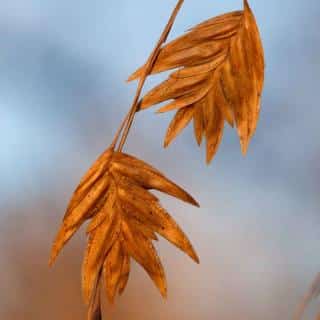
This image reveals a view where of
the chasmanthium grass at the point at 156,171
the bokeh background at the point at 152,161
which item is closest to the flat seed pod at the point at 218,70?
the chasmanthium grass at the point at 156,171

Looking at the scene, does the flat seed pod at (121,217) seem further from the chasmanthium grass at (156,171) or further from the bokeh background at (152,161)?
the bokeh background at (152,161)

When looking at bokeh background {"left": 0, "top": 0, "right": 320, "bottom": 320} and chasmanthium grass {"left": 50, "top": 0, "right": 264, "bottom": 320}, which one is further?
bokeh background {"left": 0, "top": 0, "right": 320, "bottom": 320}

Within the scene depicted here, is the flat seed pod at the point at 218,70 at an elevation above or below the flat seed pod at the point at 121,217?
above

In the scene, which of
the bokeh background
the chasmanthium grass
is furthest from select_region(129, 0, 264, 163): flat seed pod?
the bokeh background

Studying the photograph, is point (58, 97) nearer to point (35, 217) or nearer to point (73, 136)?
point (73, 136)

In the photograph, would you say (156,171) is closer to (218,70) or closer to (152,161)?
(218,70)

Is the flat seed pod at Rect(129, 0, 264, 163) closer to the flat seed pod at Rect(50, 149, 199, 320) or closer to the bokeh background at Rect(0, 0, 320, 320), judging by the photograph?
the flat seed pod at Rect(50, 149, 199, 320)
